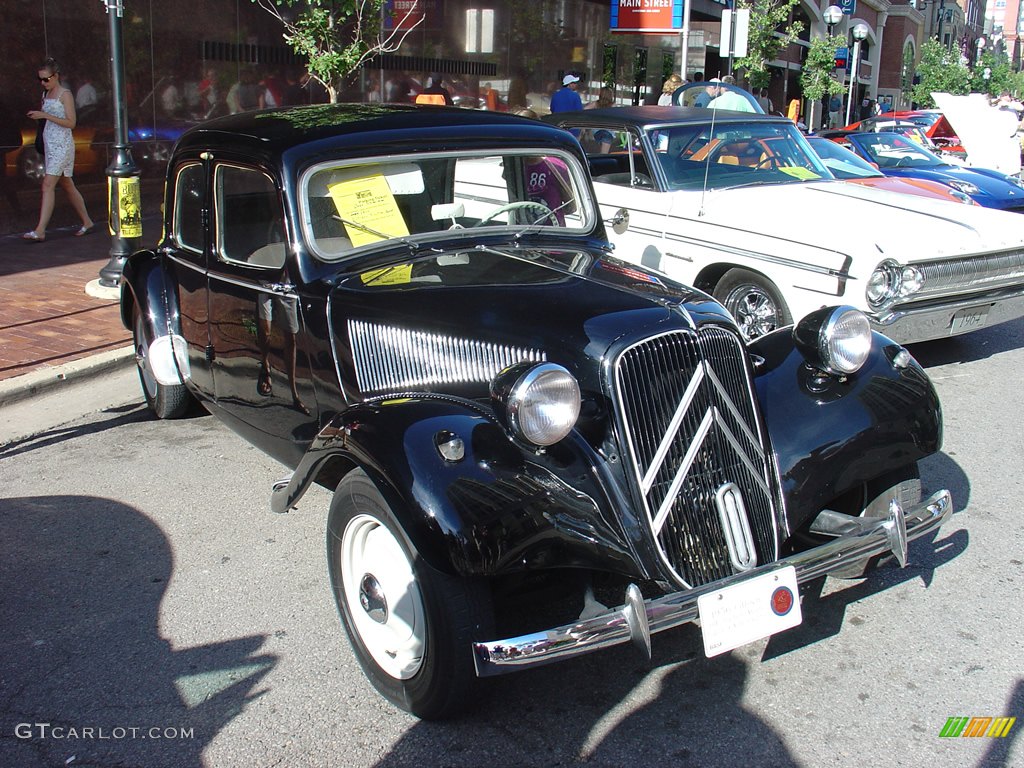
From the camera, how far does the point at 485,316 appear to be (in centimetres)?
Answer: 328

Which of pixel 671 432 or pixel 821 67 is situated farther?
pixel 821 67

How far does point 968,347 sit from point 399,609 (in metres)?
5.99

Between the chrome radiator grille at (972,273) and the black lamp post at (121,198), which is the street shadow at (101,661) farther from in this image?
the chrome radiator grille at (972,273)

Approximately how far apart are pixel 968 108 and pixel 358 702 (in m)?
15.4

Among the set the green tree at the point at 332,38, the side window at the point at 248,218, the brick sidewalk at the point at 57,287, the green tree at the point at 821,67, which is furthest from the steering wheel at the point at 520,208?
the green tree at the point at 821,67

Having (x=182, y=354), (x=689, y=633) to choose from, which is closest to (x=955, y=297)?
(x=689, y=633)

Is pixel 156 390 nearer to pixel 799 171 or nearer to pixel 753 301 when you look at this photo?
pixel 753 301

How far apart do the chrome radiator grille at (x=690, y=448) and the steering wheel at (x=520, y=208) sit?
50.9 inches

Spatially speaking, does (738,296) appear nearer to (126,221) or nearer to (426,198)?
(426,198)

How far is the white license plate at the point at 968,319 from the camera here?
6.37 metres

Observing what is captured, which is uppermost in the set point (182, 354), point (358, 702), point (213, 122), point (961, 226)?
point (213, 122)

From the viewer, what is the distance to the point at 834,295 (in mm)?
5898

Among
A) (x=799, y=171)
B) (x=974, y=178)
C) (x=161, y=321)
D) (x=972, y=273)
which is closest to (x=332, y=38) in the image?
(x=799, y=171)

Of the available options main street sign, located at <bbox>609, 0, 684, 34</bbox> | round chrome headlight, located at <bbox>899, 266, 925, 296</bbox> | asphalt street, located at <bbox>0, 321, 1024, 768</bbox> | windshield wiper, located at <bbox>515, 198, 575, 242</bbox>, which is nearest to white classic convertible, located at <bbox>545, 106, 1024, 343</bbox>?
round chrome headlight, located at <bbox>899, 266, 925, 296</bbox>
